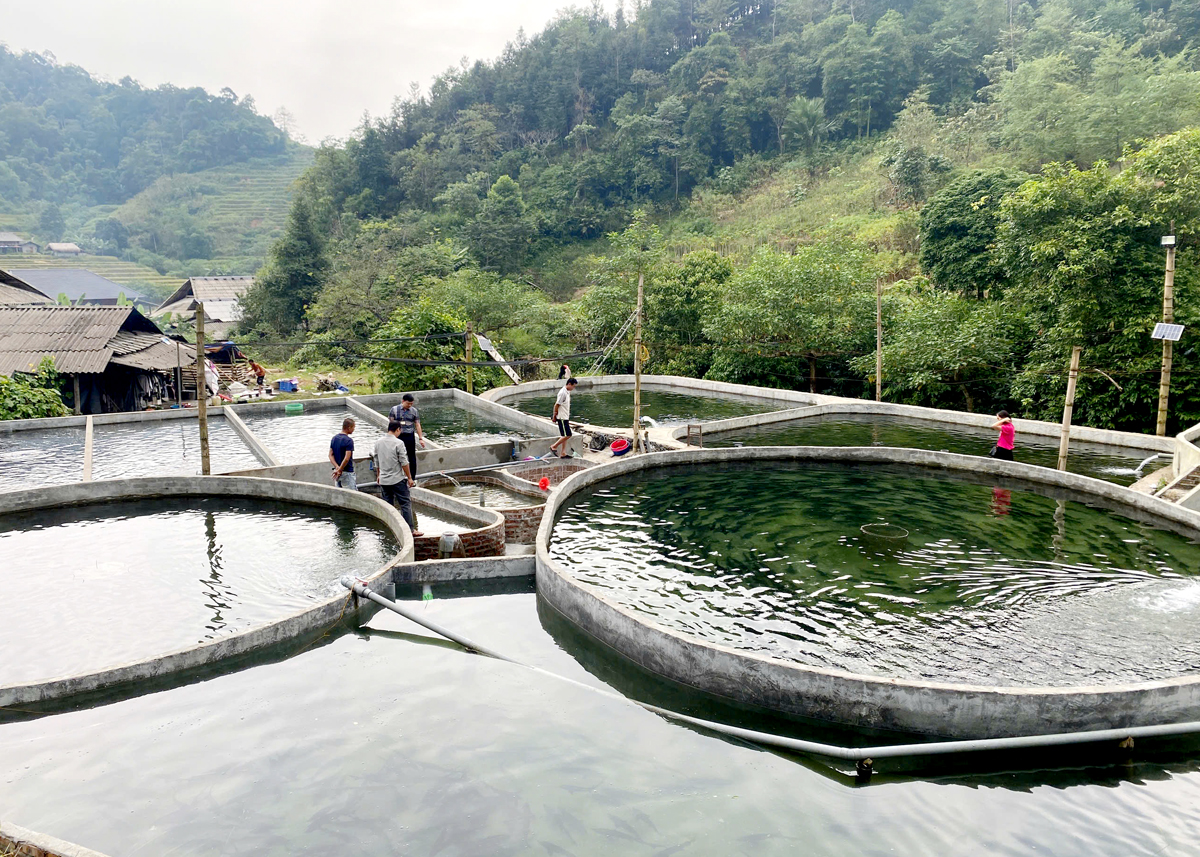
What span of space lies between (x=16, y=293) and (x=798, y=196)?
35.9 m

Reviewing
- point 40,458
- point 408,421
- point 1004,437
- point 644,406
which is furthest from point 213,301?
point 1004,437

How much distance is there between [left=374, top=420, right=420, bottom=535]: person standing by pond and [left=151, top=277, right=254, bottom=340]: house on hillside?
31.6m

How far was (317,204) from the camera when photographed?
54.4 metres

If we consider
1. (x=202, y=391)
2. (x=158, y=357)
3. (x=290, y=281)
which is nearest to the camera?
(x=202, y=391)

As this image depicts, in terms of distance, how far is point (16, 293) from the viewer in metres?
26.2

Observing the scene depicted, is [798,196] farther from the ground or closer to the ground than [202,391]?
farther from the ground

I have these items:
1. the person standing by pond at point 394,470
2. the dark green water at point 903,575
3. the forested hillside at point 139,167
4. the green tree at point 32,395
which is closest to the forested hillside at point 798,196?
the dark green water at point 903,575

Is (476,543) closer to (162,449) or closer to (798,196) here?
(162,449)

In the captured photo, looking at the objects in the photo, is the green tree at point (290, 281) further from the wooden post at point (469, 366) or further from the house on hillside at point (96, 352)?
the wooden post at point (469, 366)

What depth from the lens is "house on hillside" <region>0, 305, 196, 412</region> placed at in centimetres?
1911

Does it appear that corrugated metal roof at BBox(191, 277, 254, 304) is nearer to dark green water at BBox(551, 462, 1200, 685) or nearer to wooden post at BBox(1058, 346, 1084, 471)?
dark green water at BBox(551, 462, 1200, 685)

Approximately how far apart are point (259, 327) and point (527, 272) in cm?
1580

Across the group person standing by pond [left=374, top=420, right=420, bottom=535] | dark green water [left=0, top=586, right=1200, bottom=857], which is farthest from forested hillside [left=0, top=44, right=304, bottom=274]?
dark green water [left=0, top=586, right=1200, bottom=857]

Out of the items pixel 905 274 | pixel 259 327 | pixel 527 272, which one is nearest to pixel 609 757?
pixel 905 274
